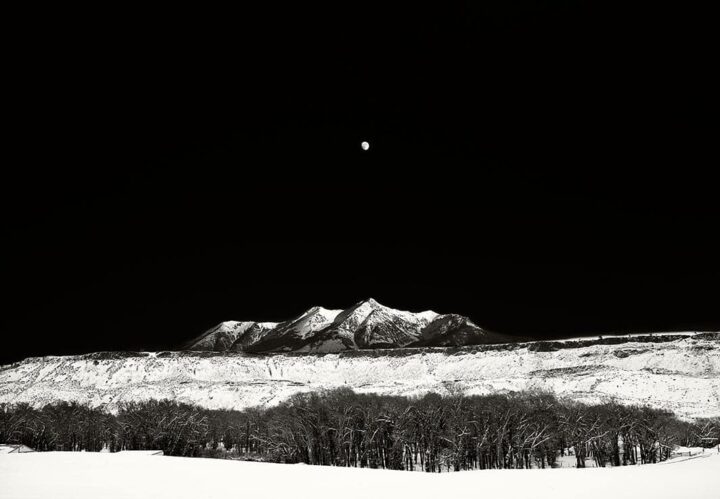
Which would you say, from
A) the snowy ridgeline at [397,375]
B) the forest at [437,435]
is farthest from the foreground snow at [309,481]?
the snowy ridgeline at [397,375]

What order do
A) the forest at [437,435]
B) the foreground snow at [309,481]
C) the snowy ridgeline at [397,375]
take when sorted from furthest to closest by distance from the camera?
the snowy ridgeline at [397,375] < the forest at [437,435] < the foreground snow at [309,481]

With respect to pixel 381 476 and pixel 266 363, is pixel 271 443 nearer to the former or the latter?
pixel 381 476

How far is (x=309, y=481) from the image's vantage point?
912 inches

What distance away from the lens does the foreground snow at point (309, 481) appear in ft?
64.2

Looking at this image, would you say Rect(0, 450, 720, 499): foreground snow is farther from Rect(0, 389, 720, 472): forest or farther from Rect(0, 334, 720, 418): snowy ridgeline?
Rect(0, 334, 720, 418): snowy ridgeline

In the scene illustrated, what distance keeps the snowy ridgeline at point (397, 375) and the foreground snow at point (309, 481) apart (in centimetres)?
7847

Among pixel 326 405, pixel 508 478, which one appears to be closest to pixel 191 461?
pixel 508 478

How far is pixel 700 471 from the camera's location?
27688 millimetres

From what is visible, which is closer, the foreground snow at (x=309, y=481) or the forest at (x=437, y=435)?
the foreground snow at (x=309, y=481)

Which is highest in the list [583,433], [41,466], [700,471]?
[41,466]

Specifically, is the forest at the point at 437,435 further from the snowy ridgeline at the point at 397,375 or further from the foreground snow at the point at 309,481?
the foreground snow at the point at 309,481

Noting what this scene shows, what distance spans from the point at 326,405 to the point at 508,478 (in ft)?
189

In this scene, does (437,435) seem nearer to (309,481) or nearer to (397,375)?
(309,481)

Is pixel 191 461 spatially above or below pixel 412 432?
above
